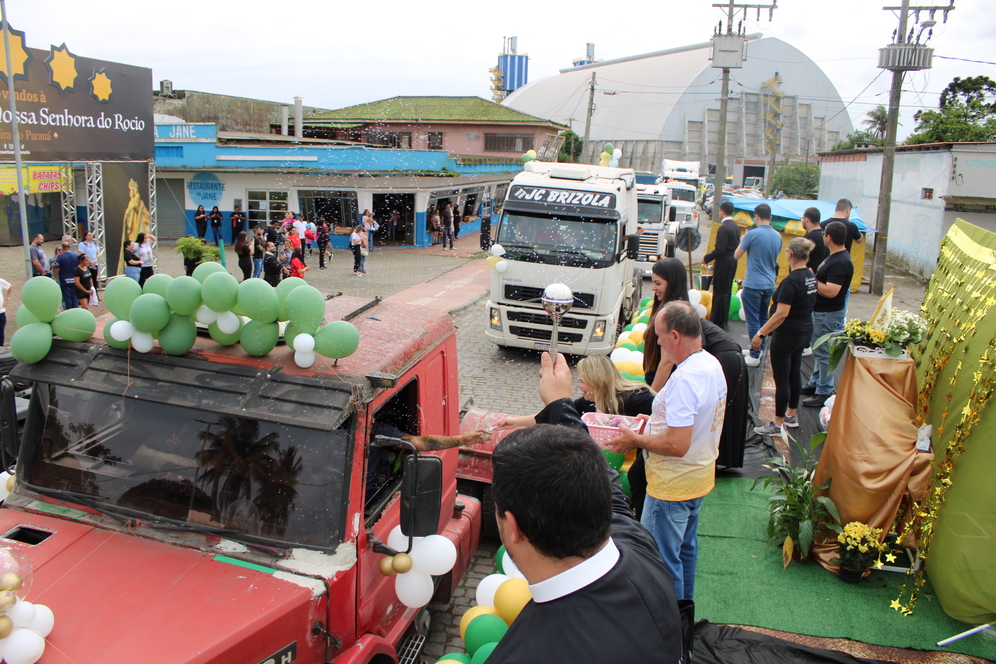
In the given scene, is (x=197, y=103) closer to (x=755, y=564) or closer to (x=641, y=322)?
(x=641, y=322)

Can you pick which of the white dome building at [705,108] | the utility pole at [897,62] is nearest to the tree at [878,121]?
the white dome building at [705,108]

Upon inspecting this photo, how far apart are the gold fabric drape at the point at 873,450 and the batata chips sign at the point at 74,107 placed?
14.1 m

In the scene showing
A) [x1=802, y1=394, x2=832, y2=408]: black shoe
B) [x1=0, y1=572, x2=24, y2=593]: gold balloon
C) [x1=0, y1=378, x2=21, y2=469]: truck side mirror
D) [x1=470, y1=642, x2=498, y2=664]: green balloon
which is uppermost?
[x1=0, y1=378, x2=21, y2=469]: truck side mirror

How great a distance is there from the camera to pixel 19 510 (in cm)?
292

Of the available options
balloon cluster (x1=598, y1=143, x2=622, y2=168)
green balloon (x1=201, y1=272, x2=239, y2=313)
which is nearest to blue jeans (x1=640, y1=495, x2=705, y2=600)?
green balloon (x1=201, y1=272, x2=239, y2=313)

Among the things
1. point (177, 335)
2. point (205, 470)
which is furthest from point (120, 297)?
point (205, 470)

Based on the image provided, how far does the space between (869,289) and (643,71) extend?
72243 mm

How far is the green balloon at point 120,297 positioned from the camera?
2.91 meters

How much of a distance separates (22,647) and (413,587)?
1462 millimetres

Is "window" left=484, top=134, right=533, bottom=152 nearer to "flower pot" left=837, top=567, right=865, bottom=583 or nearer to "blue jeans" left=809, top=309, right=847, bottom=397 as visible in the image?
"blue jeans" left=809, top=309, right=847, bottom=397

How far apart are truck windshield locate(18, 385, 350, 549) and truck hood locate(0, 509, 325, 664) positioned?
18 cm

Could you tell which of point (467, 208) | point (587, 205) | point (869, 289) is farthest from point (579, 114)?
point (587, 205)

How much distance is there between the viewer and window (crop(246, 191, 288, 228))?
25.7 metres

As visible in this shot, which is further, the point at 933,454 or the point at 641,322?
the point at 641,322
